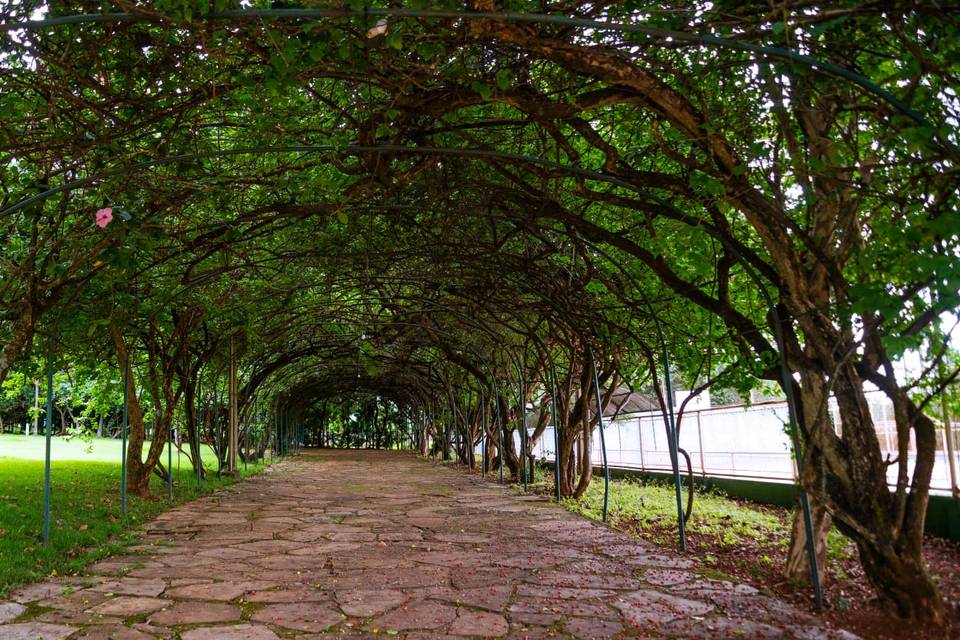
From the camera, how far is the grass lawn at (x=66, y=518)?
4453 millimetres

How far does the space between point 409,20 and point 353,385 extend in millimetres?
22276

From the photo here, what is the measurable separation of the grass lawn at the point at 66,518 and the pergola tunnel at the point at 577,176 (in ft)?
0.92

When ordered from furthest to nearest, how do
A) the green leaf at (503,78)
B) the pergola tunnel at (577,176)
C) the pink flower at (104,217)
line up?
the pink flower at (104,217) < the green leaf at (503,78) < the pergola tunnel at (577,176)

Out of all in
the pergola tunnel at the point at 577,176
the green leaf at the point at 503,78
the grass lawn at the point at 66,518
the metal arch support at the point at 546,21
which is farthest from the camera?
the grass lawn at the point at 66,518

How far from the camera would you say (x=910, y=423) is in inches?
127

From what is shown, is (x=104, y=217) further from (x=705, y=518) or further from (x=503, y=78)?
(x=705, y=518)

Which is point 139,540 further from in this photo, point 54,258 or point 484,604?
point 484,604

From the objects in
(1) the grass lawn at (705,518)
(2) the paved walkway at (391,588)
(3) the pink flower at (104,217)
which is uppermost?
(3) the pink flower at (104,217)

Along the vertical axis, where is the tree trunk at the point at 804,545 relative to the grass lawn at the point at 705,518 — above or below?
above

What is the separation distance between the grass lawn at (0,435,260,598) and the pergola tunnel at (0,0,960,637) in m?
0.28

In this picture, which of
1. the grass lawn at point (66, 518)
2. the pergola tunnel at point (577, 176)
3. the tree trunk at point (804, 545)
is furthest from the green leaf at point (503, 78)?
the grass lawn at point (66, 518)

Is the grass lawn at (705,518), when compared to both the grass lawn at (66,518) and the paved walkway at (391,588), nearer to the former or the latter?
the paved walkway at (391,588)

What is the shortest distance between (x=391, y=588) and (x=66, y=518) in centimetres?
360

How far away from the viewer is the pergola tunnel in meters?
2.95
